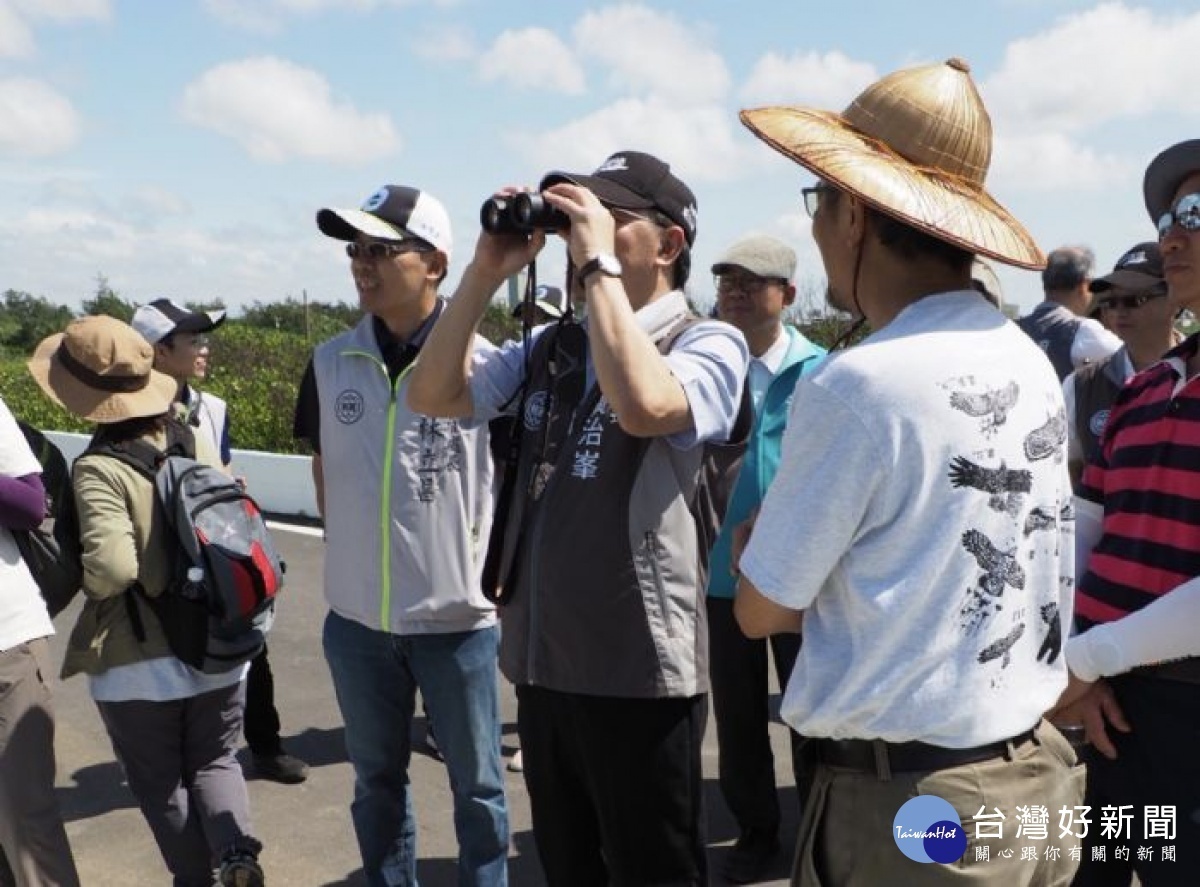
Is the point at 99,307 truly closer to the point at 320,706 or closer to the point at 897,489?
the point at 320,706

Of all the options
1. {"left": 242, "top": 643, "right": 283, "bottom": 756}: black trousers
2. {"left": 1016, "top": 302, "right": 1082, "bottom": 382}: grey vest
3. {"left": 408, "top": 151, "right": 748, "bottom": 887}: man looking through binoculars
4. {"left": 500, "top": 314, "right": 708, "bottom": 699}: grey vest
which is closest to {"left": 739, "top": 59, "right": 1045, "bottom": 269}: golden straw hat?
{"left": 408, "top": 151, "right": 748, "bottom": 887}: man looking through binoculars

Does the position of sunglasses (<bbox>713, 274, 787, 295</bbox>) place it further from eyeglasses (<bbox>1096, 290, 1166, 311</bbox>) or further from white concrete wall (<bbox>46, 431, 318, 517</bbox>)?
white concrete wall (<bbox>46, 431, 318, 517</bbox>)

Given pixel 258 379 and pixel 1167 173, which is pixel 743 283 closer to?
pixel 1167 173

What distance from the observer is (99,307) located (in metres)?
28.3

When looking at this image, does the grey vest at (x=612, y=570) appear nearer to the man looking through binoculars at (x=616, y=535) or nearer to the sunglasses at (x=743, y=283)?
the man looking through binoculars at (x=616, y=535)

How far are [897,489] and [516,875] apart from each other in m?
2.52

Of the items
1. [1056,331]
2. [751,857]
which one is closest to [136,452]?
[751,857]

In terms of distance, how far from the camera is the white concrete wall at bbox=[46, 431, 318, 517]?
403 inches

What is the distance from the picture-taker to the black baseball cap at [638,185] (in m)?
2.34

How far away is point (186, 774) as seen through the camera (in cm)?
323

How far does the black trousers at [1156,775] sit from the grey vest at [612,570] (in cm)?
87

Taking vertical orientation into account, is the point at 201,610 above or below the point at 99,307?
below

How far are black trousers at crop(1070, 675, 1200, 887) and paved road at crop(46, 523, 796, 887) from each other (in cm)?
143

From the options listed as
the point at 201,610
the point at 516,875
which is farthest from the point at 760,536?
the point at 516,875
